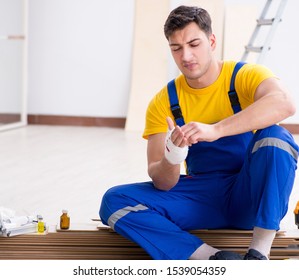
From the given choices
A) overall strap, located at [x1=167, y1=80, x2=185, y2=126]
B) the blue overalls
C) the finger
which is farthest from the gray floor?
the finger

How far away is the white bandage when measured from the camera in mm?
2609

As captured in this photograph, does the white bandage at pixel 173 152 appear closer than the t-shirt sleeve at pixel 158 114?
Yes

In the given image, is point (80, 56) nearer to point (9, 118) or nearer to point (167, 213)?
point (9, 118)

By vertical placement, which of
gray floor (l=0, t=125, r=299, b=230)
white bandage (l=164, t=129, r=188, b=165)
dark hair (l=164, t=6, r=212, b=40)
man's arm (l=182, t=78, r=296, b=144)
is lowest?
gray floor (l=0, t=125, r=299, b=230)

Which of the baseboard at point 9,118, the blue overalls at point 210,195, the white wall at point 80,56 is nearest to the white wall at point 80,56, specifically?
the white wall at point 80,56

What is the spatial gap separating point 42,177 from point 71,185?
1.23 feet

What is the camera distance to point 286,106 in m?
2.66

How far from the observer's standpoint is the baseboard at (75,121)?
27.3 feet

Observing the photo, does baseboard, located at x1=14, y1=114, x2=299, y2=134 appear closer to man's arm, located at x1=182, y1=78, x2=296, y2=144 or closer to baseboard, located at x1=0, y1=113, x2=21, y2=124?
baseboard, located at x1=0, y1=113, x2=21, y2=124

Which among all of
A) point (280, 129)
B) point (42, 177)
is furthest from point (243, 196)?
point (42, 177)

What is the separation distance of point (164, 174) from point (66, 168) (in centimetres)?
281

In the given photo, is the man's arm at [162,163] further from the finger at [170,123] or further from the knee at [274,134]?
the knee at [274,134]

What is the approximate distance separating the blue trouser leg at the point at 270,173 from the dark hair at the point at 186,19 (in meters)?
0.51

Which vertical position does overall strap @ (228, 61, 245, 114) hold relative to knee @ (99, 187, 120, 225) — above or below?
above
